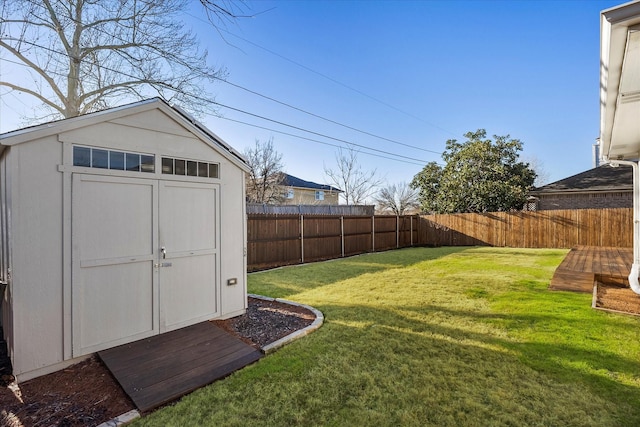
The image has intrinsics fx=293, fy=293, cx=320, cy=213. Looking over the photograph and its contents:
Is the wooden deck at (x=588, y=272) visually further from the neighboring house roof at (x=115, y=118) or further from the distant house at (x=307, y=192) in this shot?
the distant house at (x=307, y=192)

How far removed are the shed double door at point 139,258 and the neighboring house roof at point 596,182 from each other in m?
17.7

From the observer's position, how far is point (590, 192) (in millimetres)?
14531

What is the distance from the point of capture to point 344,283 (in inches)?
261

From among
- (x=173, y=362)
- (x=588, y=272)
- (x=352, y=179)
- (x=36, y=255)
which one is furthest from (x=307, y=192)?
(x=36, y=255)


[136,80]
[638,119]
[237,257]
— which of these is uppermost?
[136,80]

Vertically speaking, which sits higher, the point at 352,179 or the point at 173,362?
the point at 352,179

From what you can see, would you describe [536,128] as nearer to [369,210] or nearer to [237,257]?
[369,210]

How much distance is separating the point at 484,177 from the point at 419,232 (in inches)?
185

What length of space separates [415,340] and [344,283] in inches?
125

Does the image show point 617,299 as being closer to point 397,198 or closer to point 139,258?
point 139,258

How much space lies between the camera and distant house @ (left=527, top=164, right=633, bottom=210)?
13.8 meters

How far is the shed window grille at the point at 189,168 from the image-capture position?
378 centimetres

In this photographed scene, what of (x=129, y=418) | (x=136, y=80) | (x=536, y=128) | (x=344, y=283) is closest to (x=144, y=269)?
Answer: (x=129, y=418)

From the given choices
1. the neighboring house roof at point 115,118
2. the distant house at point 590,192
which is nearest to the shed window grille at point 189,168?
the neighboring house roof at point 115,118
